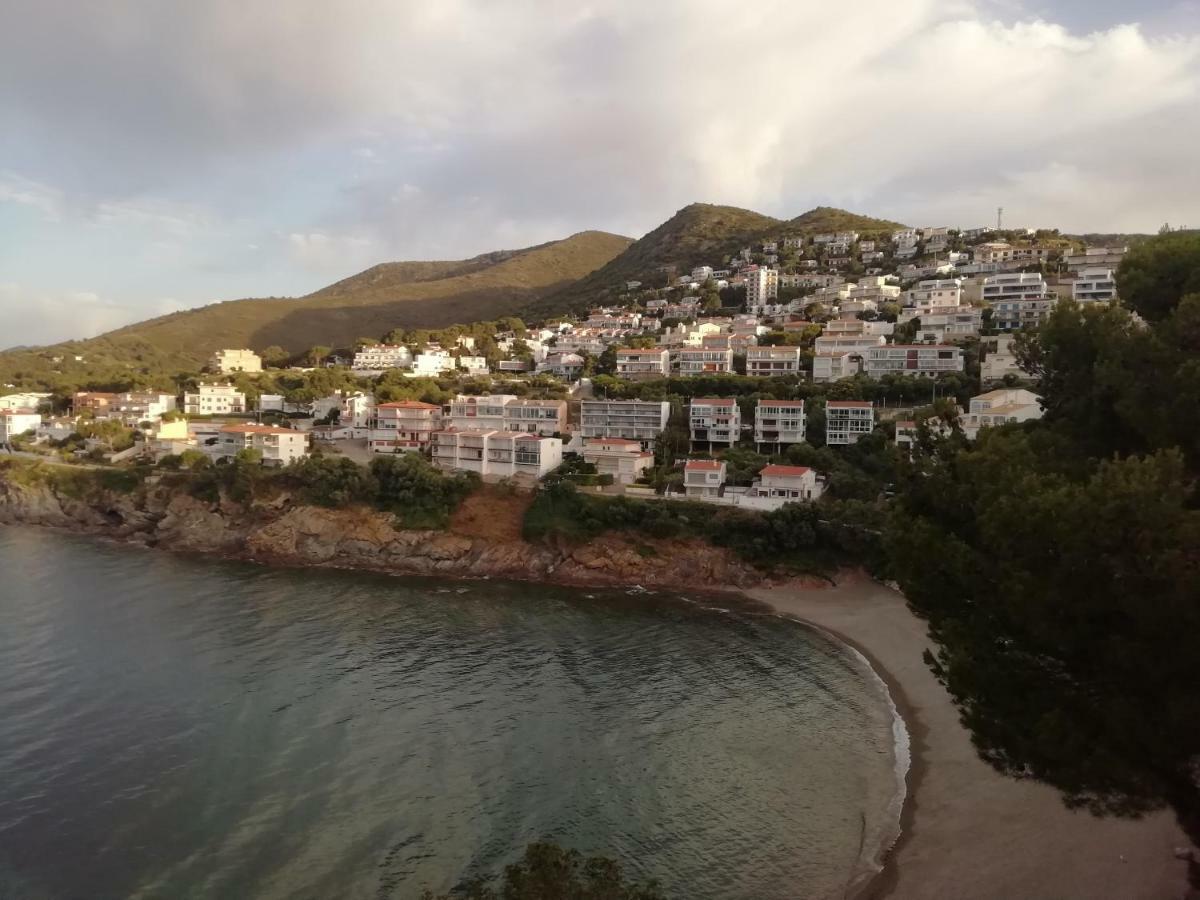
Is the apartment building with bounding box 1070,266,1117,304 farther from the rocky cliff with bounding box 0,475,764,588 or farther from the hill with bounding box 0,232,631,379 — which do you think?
the hill with bounding box 0,232,631,379

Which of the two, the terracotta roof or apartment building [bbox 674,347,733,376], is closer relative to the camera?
the terracotta roof

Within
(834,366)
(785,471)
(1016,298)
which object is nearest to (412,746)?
(785,471)

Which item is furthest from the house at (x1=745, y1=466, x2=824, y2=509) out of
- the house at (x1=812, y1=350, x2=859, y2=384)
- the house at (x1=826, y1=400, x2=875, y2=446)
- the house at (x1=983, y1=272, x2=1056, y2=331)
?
the house at (x1=983, y1=272, x2=1056, y2=331)

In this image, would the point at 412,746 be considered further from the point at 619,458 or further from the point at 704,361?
the point at 704,361

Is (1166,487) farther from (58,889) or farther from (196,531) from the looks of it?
(196,531)

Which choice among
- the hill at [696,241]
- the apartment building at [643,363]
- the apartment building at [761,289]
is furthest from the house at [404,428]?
the hill at [696,241]
